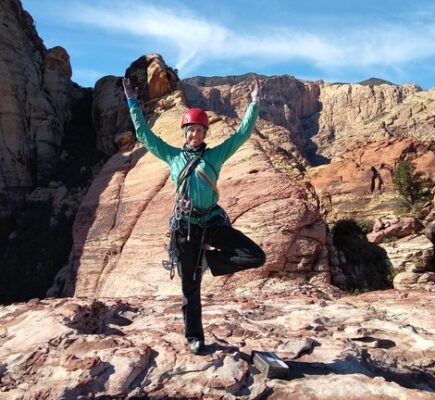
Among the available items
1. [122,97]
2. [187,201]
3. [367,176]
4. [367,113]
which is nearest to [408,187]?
[367,176]

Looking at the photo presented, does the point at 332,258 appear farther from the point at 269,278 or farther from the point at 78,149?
the point at 78,149

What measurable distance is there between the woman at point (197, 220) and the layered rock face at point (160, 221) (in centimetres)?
590

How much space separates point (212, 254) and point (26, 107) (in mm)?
18342

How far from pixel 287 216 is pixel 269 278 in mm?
A: 1708

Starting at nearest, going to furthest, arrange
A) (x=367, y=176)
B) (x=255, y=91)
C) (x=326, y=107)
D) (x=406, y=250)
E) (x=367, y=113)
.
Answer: (x=255, y=91) < (x=406, y=250) < (x=367, y=176) < (x=367, y=113) < (x=326, y=107)

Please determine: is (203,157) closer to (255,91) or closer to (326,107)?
(255,91)

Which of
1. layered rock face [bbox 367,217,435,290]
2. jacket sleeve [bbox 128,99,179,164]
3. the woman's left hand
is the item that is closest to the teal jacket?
jacket sleeve [bbox 128,99,179,164]

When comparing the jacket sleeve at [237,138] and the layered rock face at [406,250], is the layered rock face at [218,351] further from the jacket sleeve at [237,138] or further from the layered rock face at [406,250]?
the layered rock face at [406,250]

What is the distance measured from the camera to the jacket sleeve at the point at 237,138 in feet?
15.5

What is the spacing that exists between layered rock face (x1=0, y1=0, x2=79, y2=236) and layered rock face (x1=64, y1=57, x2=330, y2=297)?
4094mm

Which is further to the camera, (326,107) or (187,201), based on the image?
(326,107)

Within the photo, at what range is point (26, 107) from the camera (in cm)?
2055

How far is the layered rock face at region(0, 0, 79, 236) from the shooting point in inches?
737

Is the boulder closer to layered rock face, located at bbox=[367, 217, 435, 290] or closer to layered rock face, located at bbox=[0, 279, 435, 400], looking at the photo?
layered rock face, located at bbox=[367, 217, 435, 290]
